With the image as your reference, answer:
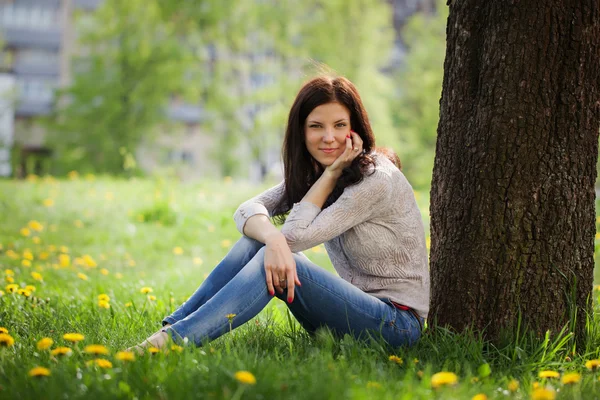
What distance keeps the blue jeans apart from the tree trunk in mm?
300

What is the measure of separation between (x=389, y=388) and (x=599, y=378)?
31.4 inches

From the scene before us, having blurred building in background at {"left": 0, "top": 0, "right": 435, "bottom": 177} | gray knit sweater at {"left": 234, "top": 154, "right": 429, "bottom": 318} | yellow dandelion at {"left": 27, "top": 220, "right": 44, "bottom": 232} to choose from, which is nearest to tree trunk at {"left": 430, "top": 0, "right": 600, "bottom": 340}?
gray knit sweater at {"left": 234, "top": 154, "right": 429, "bottom": 318}

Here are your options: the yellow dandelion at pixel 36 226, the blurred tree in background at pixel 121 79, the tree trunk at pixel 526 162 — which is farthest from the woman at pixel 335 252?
the blurred tree in background at pixel 121 79

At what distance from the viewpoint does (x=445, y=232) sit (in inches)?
106

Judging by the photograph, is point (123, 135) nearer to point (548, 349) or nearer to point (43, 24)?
point (43, 24)

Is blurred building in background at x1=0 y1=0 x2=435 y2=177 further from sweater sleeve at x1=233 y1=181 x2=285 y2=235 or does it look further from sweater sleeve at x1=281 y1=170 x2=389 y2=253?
sweater sleeve at x1=281 y1=170 x2=389 y2=253

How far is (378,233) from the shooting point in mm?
2645

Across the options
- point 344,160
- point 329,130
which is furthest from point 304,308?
point 329,130

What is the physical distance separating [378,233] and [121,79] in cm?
1920

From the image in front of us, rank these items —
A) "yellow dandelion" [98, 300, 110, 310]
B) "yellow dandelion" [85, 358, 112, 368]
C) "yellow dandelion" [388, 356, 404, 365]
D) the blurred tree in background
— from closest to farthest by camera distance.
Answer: "yellow dandelion" [85, 358, 112, 368] → "yellow dandelion" [388, 356, 404, 365] → "yellow dandelion" [98, 300, 110, 310] → the blurred tree in background

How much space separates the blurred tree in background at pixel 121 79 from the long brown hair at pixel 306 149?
1769 cm

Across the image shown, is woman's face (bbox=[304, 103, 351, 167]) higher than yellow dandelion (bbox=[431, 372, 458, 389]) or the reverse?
higher

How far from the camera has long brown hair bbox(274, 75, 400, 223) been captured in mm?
2736

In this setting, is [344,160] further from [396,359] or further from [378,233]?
[396,359]
